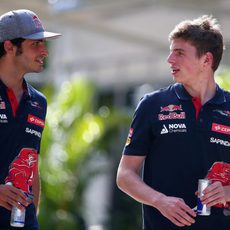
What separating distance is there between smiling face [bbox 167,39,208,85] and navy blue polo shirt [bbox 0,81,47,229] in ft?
3.11

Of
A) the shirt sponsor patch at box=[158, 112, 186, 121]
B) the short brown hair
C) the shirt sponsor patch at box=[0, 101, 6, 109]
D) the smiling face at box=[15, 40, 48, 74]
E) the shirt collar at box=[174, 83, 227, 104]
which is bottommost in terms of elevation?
the shirt sponsor patch at box=[158, 112, 186, 121]

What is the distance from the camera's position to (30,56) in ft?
16.8

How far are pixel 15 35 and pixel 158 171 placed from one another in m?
1.29

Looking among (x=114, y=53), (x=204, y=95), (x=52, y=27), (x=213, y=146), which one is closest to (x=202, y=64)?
(x=204, y=95)

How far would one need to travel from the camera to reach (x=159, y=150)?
507 centimetres

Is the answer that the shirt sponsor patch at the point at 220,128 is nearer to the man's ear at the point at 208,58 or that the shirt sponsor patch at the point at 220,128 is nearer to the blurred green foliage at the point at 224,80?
the man's ear at the point at 208,58

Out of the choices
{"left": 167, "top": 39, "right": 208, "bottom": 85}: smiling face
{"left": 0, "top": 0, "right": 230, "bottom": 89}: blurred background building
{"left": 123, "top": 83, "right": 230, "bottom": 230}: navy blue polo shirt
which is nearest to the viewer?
{"left": 123, "top": 83, "right": 230, "bottom": 230}: navy blue polo shirt

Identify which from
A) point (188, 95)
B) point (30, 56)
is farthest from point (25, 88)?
point (188, 95)

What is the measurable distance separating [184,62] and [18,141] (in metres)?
1.20

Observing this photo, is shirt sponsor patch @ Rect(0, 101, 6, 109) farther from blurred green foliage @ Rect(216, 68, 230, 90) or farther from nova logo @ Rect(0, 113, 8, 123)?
blurred green foliage @ Rect(216, 68, 230, 90)

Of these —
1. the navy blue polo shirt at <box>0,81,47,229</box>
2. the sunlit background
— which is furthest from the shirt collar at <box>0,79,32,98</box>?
the sunlit background

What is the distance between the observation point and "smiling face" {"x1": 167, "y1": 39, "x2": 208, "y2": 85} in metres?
5.11

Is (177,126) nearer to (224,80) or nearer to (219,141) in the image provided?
(219,141)

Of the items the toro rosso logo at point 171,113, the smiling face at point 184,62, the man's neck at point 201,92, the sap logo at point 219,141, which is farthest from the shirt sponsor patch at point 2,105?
the sap logo at point 219,141
